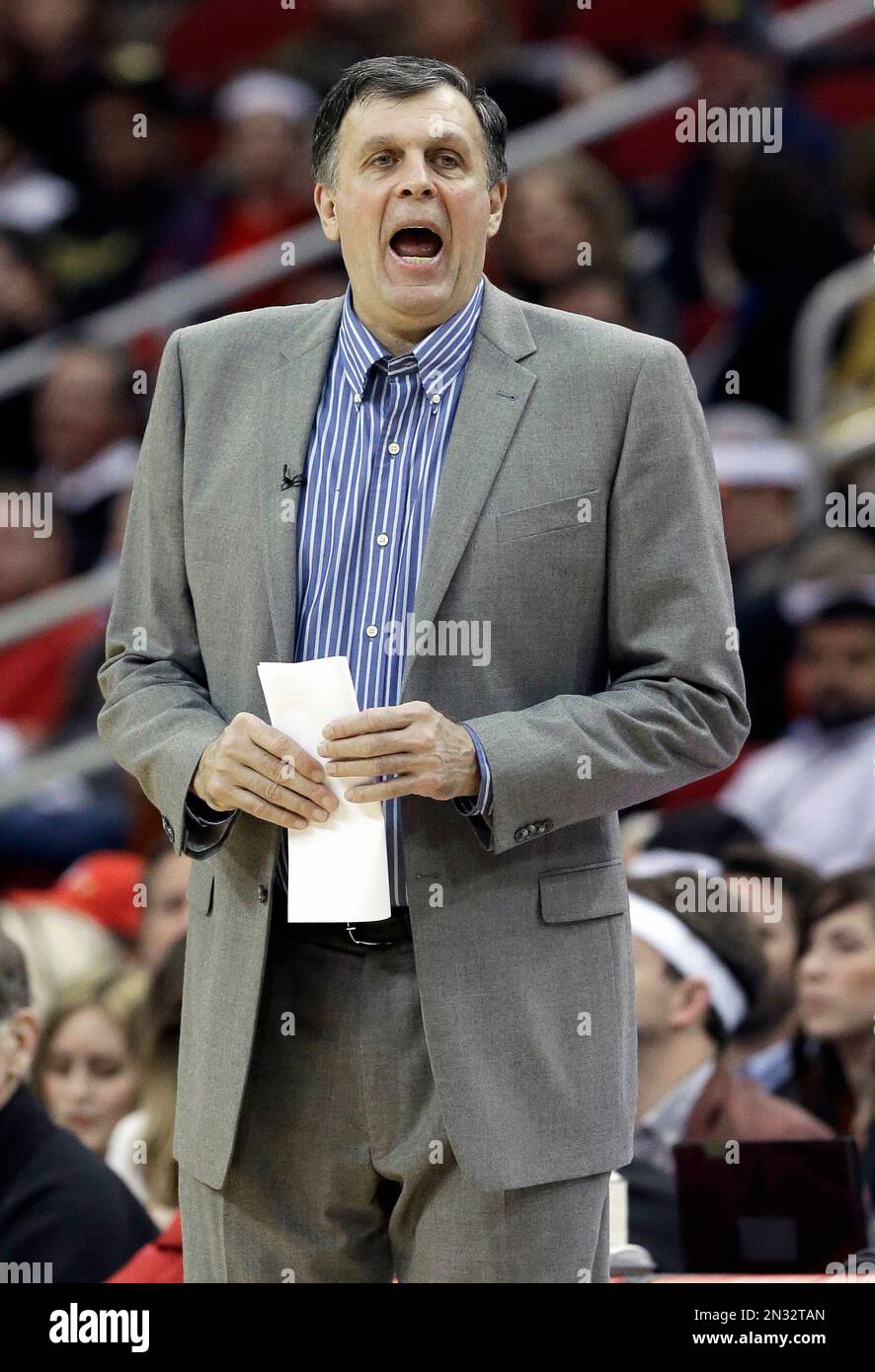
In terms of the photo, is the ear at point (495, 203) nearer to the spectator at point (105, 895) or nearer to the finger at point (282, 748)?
the finger at point (282, 748)

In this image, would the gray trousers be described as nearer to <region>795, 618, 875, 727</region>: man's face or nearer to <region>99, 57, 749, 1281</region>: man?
<region>99, 57, 749, 1281</region>: man

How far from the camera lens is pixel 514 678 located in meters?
1.66

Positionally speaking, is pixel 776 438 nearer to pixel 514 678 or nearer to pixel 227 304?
pixel 227 304

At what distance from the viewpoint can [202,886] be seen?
1.72 metres

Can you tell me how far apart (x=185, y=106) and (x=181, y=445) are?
3885 mm

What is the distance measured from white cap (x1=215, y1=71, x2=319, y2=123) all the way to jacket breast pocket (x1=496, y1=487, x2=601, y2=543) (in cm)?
356

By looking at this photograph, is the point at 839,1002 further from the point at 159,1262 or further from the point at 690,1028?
the point at 159,1262

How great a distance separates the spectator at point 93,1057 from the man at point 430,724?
1.54 m

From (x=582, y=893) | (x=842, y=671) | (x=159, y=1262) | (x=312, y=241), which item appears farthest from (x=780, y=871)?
(x=312, y=241)

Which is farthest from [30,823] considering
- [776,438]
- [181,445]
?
[181,445]

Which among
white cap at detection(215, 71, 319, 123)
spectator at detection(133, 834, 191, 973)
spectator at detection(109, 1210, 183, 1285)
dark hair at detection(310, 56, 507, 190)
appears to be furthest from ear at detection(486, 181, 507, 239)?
white cap at detection(215, 71, 319, 123)

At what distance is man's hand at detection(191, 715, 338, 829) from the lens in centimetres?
156

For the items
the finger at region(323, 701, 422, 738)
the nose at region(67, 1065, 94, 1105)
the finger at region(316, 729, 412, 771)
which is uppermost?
the finger at region(323, 701, 422, 738)

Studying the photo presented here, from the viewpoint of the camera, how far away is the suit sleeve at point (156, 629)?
1687 mm
